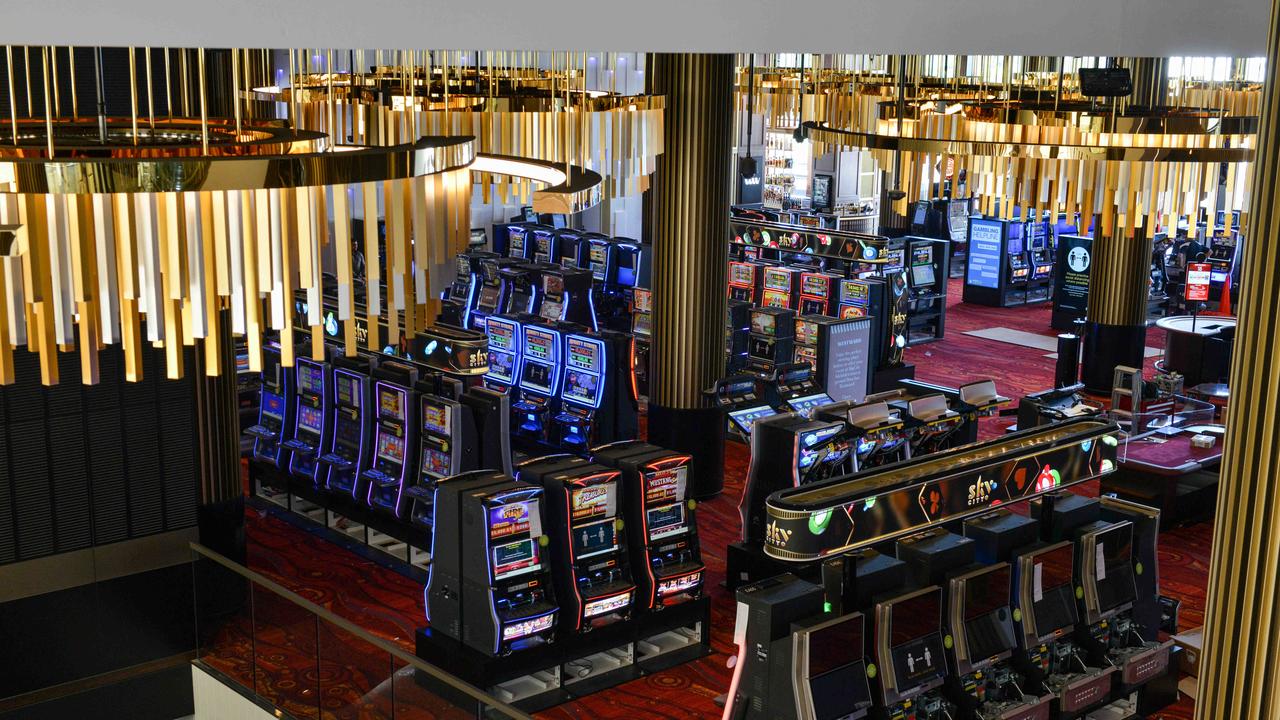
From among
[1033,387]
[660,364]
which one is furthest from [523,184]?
[1033,387]

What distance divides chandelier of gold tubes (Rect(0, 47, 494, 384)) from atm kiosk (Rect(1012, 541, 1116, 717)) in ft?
17.8

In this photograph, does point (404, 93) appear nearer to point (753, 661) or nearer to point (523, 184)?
point (523, 184)

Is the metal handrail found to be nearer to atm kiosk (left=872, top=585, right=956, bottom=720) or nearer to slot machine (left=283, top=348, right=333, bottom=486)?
atm kiosk (left=872, top=585, right=956, bottom=720)

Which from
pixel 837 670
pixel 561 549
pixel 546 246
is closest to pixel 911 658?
pixel 837 670

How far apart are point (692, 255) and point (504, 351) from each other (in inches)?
109

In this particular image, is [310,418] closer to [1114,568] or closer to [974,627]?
[974,627]

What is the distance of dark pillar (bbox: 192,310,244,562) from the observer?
8031 mm

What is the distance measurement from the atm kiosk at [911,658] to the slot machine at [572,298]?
8452 mm

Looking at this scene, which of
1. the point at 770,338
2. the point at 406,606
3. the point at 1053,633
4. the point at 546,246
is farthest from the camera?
the point at 546,246

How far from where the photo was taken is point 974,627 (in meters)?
6.80

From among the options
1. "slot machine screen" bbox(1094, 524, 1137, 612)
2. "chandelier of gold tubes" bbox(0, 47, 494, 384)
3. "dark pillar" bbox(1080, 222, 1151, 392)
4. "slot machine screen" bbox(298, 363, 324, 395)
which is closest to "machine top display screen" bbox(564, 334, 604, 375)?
"slot machine screen" bbox(298, 363, 324, 395)

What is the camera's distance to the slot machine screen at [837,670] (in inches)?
243

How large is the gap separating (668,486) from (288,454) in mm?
3987

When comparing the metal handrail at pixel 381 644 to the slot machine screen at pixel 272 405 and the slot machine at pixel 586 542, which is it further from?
the slot machine screen at pixel 272 405
